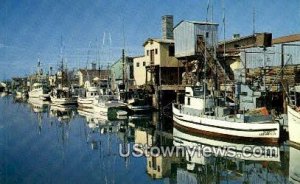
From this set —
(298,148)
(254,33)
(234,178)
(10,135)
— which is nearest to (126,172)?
(234,178)

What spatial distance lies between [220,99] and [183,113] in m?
3.34

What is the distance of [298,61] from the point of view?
34.9m

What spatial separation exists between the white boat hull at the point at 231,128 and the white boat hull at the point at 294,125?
3.02 ft

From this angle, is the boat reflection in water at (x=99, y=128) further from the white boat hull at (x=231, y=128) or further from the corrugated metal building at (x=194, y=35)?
the corrugated metal building at (x=194, y=35)

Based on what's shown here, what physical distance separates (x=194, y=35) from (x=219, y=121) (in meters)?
19.3

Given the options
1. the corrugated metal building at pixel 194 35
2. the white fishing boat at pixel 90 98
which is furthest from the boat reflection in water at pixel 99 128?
the corrugated metal building at pixel 194 35

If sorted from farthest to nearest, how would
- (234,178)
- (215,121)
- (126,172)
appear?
1. (215,121)
2. (126,172)
3. (234,178)

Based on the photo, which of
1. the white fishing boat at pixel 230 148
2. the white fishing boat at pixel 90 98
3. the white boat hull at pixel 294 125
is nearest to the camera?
the white fishing boat at pixel 230 148

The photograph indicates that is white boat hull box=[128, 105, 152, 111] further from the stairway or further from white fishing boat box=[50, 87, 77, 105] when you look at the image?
white fishing boat box=[50, 87, 77, 105]

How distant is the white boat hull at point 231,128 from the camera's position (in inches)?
978

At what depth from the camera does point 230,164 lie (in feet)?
69.6

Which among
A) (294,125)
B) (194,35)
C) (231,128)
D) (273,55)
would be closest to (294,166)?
(294,125)

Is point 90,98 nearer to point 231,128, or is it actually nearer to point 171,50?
point 171,50

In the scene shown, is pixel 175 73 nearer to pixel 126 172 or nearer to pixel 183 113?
pixel 183 113
